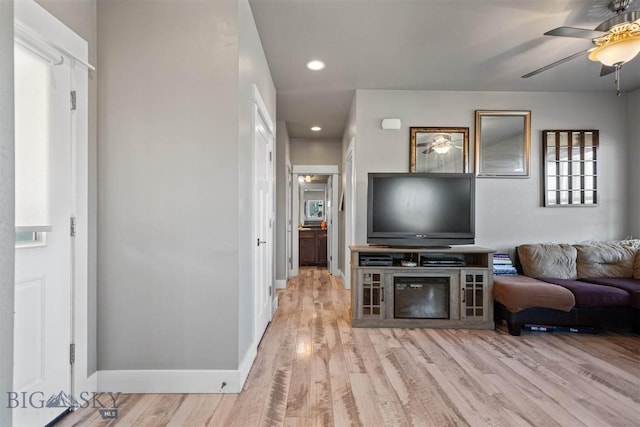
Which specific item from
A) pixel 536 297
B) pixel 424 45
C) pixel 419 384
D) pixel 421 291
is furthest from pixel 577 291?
pixel 424 45

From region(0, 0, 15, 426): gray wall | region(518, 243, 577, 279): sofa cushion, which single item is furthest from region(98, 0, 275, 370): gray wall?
region(518, 243, 577, 279): sofa cushion

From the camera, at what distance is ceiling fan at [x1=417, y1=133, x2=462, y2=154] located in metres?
4.11

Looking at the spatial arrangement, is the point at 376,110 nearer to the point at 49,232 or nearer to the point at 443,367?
the point at 443,367

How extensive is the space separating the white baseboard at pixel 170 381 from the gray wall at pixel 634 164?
475 cm

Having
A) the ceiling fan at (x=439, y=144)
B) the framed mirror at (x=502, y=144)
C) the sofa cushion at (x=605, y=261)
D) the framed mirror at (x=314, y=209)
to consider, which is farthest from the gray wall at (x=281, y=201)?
the sofa cushion at (x=605, y=261)

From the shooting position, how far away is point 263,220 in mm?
3186

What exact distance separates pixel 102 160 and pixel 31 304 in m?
0.88

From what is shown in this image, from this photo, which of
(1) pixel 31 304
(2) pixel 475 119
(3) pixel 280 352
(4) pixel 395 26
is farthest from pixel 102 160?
(2) pixel 475 119

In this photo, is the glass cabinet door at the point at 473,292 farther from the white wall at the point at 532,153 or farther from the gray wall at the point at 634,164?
the gray wall at the point at 634,164

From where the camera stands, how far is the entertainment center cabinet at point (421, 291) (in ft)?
11.0

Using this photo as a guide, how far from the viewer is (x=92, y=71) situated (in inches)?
80.0

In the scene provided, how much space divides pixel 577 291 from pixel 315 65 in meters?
3.29

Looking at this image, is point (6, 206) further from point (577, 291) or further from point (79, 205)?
point (577, 291)

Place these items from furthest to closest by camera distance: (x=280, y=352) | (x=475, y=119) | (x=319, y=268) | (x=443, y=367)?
1. (x=319, y=268)
2. (x=475, y=119)
3. (x=280, y=352)
4. (x=443, y=367)
